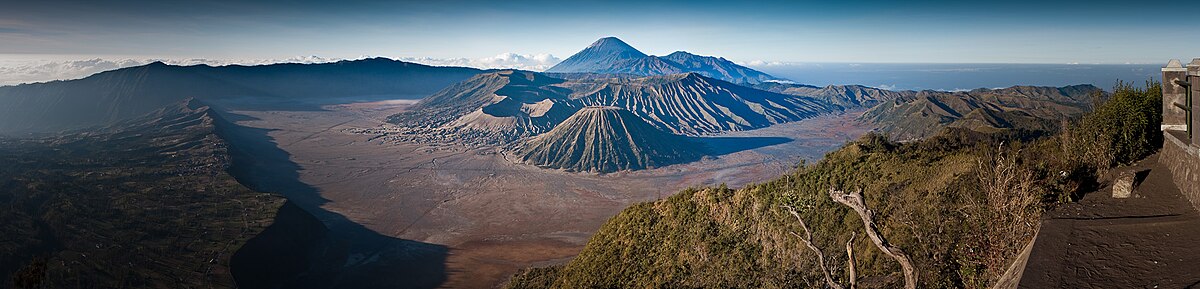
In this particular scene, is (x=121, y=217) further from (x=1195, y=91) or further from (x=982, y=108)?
(x=982, y=108)

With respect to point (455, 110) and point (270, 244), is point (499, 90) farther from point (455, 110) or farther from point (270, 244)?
point (270, 244)

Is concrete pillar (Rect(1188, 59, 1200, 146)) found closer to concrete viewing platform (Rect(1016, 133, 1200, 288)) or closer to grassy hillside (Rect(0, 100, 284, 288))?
concrete viewing platform (Rect(1016, 133, 1200, 288))

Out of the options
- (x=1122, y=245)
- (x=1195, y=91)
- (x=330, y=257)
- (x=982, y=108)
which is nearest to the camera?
(x=1122, y=245)

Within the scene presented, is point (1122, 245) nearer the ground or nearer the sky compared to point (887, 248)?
nearer the ground

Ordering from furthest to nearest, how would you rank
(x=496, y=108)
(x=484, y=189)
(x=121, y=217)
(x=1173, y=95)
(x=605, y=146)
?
(x=496, y=108), (x=605, y=146), (x=484, y=189), (x=121, y=217), (x=1173, y=95)

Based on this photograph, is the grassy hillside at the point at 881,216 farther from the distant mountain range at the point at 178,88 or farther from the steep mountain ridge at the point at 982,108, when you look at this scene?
the distant mountain range at the point at 178,88

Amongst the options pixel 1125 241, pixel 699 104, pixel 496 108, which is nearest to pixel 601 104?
pixel 699 104

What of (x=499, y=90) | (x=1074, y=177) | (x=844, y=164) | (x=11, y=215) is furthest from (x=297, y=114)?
(x=1074, y=177)
